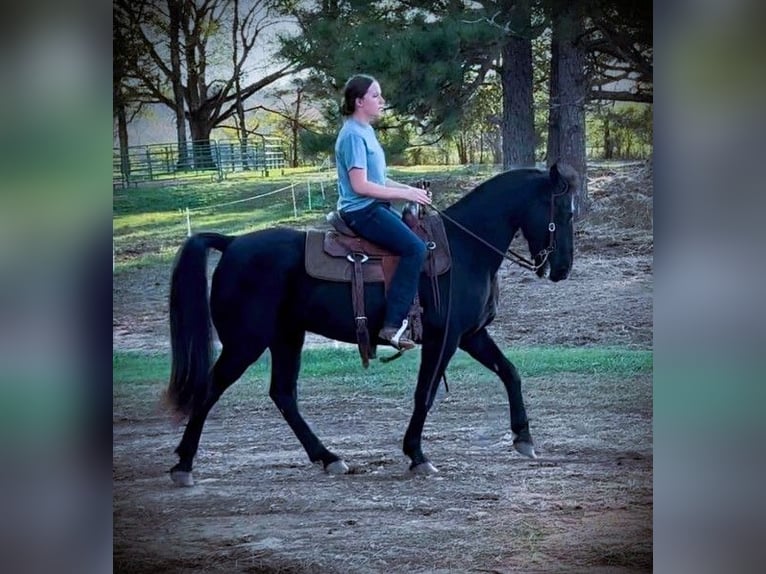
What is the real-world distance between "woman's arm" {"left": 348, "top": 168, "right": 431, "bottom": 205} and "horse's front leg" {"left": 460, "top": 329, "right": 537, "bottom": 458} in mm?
633

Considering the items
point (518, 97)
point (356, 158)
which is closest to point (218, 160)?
point (356, 158)

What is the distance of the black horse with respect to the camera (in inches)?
206

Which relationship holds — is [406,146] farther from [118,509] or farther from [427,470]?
[118,509]

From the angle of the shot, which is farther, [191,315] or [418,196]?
[191,315]

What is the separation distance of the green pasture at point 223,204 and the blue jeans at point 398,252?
0.81 feet

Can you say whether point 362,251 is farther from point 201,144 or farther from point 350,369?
point 201,144

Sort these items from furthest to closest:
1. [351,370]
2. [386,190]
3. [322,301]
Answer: [351,370], [322,301], [386,190]

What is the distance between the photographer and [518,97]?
537 cm

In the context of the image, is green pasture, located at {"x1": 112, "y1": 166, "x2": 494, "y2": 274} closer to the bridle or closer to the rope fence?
the rope fence

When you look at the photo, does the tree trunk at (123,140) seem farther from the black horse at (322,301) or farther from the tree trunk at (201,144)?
the black horse at (322,301)

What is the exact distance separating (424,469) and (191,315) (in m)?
1.18

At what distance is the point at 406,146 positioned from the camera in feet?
17.4

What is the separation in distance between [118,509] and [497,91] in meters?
2.40
